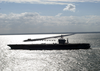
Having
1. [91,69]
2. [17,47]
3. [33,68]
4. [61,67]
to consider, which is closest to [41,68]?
Result: [33,68]

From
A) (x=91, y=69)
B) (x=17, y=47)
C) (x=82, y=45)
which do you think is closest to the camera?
(x=91, y=69)

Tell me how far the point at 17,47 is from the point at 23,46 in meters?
4.59

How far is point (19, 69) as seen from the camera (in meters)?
43.0

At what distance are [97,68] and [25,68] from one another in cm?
2274

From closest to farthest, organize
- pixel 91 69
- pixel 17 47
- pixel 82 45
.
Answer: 1. pixel 91 69
2. pixel 82 45
3. pixel 17 47

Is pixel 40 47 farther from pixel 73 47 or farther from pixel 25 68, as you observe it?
pixel 25 68

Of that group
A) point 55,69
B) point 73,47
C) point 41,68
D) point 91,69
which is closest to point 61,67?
point 55,69

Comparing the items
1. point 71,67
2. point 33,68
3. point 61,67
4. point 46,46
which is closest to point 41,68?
point 33,68

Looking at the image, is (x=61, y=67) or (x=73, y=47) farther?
(x=73, y=47)

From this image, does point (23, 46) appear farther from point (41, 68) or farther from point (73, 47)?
point (41, 68)

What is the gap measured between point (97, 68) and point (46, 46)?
5031 centimetres

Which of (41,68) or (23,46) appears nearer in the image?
(41,68)

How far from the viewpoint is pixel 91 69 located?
4259 centimetres

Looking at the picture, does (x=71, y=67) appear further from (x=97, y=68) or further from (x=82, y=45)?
(x=82, y=45)
